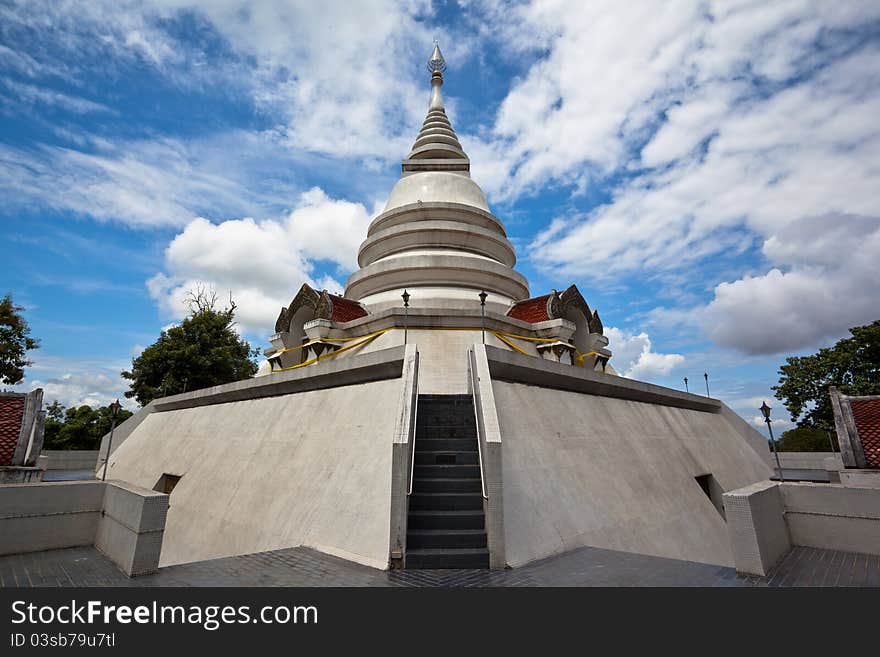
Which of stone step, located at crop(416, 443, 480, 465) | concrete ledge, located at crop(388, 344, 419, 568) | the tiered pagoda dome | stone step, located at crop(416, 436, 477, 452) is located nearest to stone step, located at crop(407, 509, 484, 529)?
concrete ledge, located at crop(388, 344, 419, 568)

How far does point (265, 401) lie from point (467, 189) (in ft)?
43.8

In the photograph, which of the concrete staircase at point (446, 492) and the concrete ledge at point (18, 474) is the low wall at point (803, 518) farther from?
the concrete ledge at point (18, 474)

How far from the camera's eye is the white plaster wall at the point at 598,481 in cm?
697

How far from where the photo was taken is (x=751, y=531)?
5812 millimetres

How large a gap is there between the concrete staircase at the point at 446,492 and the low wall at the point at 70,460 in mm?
20820

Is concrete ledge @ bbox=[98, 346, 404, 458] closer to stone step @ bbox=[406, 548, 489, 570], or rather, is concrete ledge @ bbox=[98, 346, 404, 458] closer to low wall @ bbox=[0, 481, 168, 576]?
stone step @ bbox=[406, 548, 489, 570]

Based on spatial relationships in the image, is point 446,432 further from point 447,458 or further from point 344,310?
point 344,310

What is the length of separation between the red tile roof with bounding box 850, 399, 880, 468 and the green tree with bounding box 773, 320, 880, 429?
72.5 feet

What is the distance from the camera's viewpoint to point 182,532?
9430 millimetres

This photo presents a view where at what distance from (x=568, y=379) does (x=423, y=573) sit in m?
5.62

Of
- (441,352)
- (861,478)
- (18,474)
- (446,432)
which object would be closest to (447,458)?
(446,432)

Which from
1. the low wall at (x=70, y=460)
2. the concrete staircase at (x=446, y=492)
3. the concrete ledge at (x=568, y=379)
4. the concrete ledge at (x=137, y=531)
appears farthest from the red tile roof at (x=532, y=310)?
the low wall at (x=70, y=460)

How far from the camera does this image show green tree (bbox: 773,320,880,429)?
25906 millimetres
